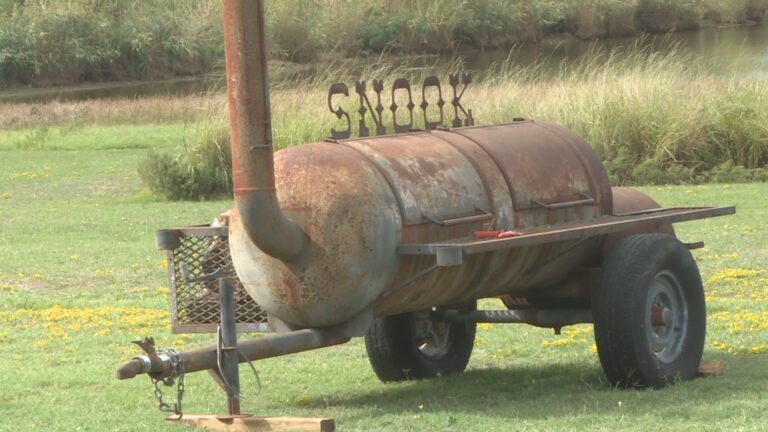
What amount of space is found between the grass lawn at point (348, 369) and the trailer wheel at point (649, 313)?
16cm

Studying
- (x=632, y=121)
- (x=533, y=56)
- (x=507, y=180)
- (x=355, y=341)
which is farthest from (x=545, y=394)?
(x=533, y=56)

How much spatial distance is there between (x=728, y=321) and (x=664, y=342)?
7.95 ft

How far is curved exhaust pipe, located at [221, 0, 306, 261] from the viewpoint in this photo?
729 centimetres

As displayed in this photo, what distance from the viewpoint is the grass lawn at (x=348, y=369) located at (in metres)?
7.79

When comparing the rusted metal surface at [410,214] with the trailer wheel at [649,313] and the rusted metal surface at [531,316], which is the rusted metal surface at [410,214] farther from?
the trailer wheel at [649,313]

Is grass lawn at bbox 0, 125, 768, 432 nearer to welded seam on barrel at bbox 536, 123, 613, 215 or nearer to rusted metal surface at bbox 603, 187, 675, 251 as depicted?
rusted metal surface at bbox 603, 187, 675, 251

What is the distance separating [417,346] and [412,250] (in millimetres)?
1845

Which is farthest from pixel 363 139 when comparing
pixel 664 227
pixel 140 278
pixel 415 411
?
pixel 140 278

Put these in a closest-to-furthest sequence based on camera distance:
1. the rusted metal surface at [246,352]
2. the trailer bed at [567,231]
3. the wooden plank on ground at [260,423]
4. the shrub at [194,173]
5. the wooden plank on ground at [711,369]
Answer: the rusted metal surface at [246,352] < the wooden plank on ground at [260,423] < the trailer bed at [567,231] < the wooden plank on ground at [711,369] < the shrub at [194,173]

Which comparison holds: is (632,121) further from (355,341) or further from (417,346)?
(417,346)

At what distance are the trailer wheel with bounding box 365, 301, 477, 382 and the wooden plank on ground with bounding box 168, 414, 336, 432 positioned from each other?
6.45 ft

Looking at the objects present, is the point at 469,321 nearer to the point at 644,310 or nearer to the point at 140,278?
the point at 644,310

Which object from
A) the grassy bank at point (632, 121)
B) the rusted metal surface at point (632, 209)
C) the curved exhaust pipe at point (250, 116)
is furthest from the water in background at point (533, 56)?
the curved exhaust pipe at point (250, 116)

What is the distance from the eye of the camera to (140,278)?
1445cm
